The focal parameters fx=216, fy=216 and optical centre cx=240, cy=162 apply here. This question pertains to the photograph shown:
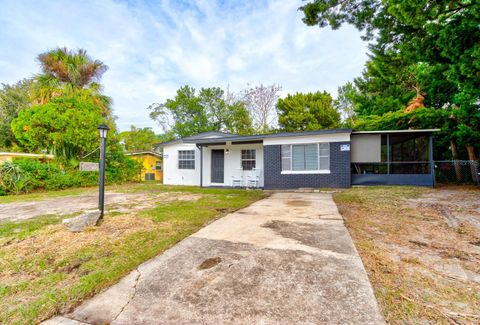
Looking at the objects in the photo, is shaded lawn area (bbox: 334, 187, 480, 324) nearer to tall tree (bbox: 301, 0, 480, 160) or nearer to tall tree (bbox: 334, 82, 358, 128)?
tall tree (bbox: 301, 0, 480, 160)

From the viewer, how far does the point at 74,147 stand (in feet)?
37.4

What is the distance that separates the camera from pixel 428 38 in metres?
7.10

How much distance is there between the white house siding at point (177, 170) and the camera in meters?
12.5

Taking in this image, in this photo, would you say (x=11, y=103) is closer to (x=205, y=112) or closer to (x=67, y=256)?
(x=205, y=112)

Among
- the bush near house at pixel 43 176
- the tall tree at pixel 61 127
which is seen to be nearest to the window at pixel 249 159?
the tall tree at pixel 61 127

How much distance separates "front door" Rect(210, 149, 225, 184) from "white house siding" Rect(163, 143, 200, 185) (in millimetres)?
995

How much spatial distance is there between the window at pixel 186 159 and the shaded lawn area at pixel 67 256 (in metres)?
8.02

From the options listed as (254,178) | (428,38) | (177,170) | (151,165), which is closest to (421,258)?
(428,38)

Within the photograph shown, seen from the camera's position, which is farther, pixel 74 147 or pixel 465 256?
pixel 74 147

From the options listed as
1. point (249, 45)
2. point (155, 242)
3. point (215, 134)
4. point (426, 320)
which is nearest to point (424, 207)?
point (426, 320)

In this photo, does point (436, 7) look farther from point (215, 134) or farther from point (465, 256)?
point (215, 134)

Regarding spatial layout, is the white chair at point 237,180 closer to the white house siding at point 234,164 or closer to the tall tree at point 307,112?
the white house siding at point 234,164

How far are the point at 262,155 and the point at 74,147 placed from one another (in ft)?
32.4

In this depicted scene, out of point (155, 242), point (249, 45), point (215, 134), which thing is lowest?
point (155, 242)
